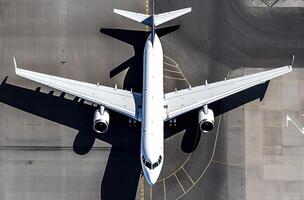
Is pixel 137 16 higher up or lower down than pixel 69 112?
higher up

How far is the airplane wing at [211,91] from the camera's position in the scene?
23445 millimetres

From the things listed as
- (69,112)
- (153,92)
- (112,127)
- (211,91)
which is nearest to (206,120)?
(211,91)

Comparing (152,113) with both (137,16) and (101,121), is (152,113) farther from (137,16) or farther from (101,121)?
(137,16)

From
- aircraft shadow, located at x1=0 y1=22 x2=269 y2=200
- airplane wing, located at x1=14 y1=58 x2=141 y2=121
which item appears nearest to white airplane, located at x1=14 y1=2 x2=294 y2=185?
airplane wing, located at x1=14 y1=58 x2=141 y2=121

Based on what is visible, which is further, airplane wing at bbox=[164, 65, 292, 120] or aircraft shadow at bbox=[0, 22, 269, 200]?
aircraft shadow at bbox=[0, 22, 269, 200]

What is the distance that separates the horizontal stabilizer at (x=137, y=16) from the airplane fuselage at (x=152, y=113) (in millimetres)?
863

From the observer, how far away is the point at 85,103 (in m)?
25.1

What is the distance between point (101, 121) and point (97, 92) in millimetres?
1604

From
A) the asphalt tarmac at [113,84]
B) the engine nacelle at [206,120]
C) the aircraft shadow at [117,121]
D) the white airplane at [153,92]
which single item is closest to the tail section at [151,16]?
the white airplane at [153,92]

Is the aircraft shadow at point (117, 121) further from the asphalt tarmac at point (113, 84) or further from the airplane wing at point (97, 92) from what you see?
the airplane wing at point (97, 92)

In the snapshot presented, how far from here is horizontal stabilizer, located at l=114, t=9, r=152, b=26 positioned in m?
24.0

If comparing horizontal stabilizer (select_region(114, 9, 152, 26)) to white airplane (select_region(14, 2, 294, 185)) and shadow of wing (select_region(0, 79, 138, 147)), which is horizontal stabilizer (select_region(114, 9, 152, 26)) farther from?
shadow of wing (select_region(0, 79, 138, 147))

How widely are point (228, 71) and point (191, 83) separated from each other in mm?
2289

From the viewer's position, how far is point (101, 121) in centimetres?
2320
